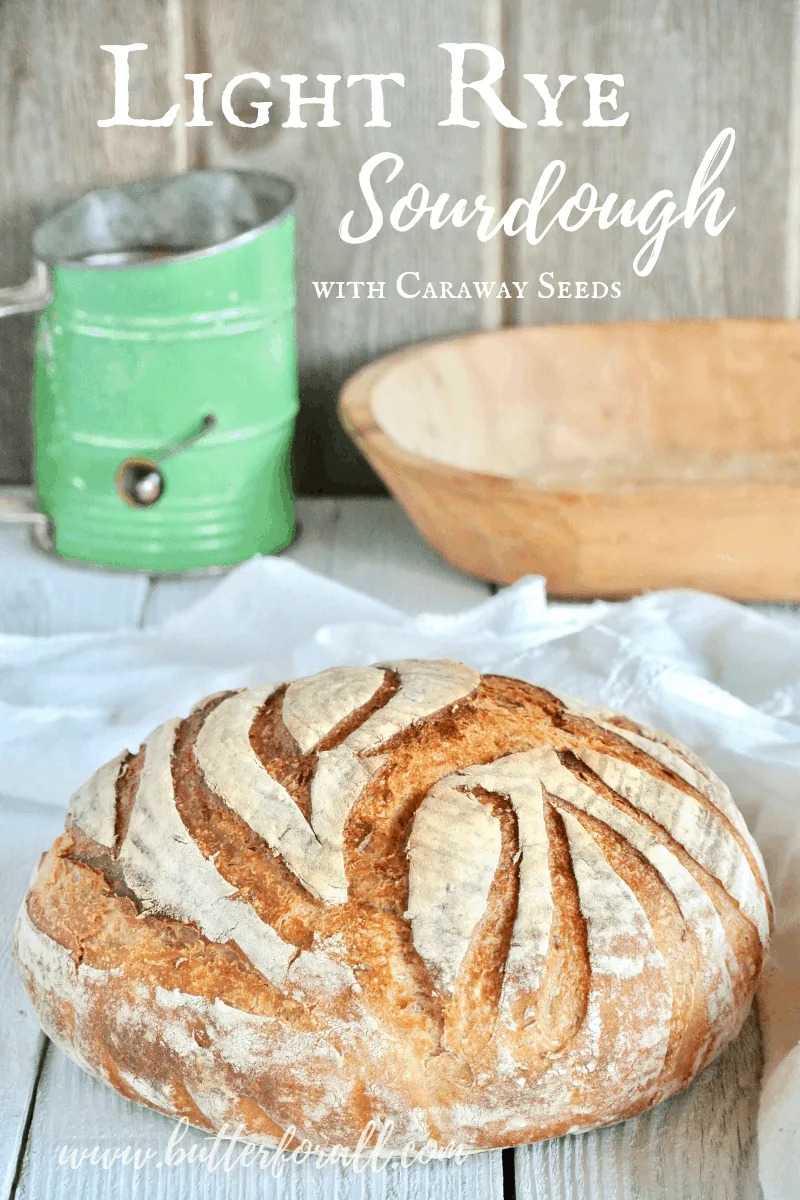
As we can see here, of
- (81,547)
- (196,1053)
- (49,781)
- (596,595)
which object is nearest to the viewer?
(196,1053)

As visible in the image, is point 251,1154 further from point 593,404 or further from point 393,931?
point 593,404

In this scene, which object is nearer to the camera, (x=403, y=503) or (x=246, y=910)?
(x=246, y=910)

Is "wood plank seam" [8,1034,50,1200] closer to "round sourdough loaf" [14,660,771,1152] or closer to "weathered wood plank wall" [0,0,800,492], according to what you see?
"round sourdough loaf" [14,660,771,1152]

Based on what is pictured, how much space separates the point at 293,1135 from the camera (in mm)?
Answer: 628

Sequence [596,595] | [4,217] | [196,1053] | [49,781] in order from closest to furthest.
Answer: [196,1053] → [49,781] → [596,595] → [4,217]

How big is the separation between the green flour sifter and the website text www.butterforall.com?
0.76 m

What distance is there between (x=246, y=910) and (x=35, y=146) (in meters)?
1.08

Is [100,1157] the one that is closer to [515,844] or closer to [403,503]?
[515,844]

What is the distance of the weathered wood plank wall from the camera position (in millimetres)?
1423

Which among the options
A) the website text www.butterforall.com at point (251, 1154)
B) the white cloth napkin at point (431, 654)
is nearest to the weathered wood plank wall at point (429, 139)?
the white cloth napkin at point (431, 654)

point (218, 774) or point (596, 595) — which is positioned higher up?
point (218, 774)

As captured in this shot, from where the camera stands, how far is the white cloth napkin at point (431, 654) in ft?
3.05

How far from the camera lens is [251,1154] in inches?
25.4

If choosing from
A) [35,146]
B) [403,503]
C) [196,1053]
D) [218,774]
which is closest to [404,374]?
[403,503]
